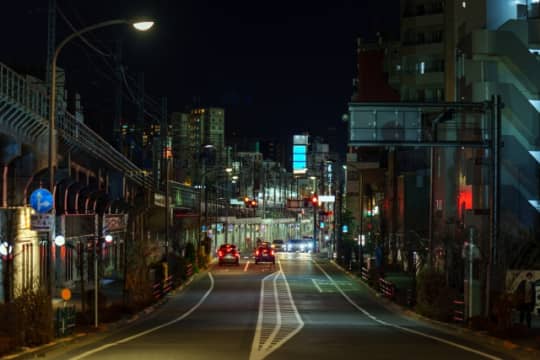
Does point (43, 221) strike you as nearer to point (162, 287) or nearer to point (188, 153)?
point (162, 287)

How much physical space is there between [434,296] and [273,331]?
390 inches

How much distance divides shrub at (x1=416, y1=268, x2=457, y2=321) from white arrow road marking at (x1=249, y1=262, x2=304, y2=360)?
4.93 m

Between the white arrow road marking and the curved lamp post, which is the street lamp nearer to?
the curved lamp post

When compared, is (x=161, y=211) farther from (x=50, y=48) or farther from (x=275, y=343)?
(x=275, y=343)

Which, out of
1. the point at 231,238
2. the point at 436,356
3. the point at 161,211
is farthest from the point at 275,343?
the point at 231,238

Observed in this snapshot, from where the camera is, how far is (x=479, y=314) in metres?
29.2

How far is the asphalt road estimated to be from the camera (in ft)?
67.5

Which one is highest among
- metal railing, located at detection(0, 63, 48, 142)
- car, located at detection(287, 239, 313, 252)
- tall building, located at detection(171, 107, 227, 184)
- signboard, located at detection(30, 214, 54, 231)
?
tall building, located at detection(171, 107, 227, 184)

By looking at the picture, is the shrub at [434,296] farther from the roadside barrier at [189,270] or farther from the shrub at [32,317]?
the roadside barrier at [189,270]

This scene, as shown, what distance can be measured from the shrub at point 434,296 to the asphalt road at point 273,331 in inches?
37.8

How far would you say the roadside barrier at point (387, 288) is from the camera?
4325 centimetres

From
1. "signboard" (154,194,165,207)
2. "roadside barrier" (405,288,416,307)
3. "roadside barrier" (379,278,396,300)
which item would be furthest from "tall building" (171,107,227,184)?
"roadside barrier" (405,288,416,307)

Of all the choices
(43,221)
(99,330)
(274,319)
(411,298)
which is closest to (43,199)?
(43,221)

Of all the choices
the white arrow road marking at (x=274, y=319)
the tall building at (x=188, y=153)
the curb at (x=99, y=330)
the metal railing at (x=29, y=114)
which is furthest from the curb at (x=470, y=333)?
the tall building at (x=188, y=153)
